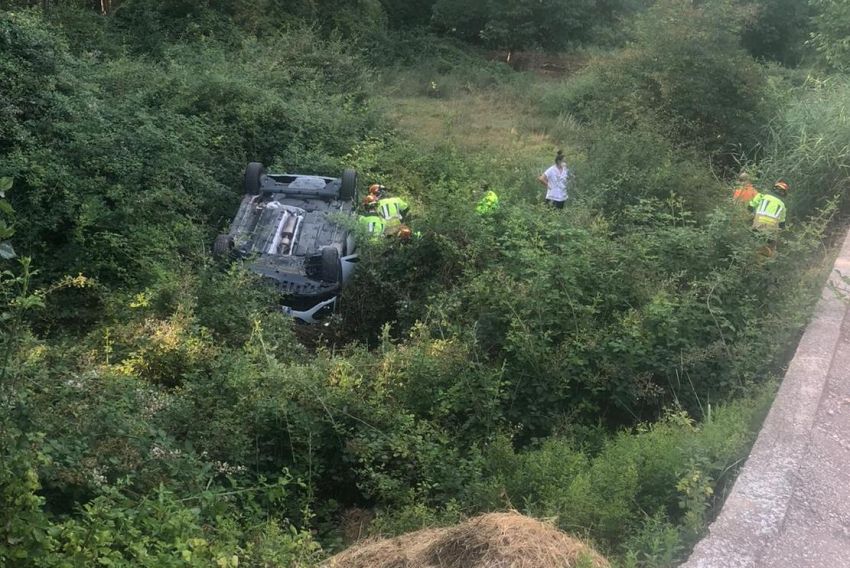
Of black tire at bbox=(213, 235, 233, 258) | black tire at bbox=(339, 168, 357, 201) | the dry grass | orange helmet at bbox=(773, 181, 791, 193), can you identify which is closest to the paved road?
orange helmet at bbox=(773, 181, 791, 193)

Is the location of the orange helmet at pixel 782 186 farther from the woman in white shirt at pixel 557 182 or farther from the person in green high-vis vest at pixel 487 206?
the person in green high-vis vest at pixel 487 206

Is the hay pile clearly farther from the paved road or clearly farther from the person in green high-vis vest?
the person in green high-vis vest

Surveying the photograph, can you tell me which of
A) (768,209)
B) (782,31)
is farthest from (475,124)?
(782,31)

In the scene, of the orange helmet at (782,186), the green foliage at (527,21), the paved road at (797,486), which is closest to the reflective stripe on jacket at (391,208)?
the orange helmet at (782,186)

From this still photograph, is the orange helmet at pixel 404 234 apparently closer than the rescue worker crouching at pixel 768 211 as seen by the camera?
Yes

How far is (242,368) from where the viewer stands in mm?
5609

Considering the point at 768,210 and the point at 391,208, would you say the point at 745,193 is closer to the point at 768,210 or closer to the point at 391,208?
the point at 768,210

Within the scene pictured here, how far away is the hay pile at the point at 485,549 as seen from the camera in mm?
3527

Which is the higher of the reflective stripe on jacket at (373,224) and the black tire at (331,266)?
the reflective stripe on jacket at (373,224)

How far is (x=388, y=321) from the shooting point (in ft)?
26.5

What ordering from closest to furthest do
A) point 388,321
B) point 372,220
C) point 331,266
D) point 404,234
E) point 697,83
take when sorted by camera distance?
point 388,321 < point 331,266 < point 404,234 < point 372,220 < point 697,83

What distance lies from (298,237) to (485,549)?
239 inches

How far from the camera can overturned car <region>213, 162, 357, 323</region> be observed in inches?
323

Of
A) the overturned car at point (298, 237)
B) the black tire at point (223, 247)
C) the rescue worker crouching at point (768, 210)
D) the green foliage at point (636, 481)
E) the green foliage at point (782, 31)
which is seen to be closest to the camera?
the green foliage at point (636, 481)
